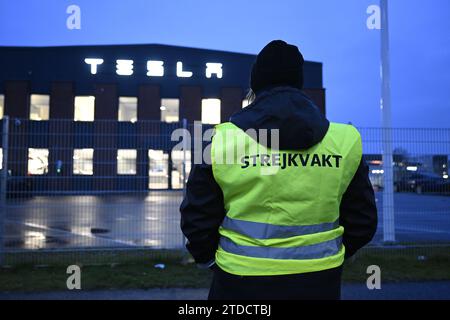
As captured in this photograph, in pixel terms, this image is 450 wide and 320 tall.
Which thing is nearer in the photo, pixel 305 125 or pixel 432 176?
pixel 305 125

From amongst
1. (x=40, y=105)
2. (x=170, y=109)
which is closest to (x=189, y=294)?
(x=170, y=109)

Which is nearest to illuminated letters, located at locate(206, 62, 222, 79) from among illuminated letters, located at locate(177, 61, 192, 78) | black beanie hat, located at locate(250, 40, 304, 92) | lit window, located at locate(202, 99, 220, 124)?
illuminated letters, located at locate(177, 61, 192, 78)

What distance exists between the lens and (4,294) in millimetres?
4664

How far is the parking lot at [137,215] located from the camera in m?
6.66

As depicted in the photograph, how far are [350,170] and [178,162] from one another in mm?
4838

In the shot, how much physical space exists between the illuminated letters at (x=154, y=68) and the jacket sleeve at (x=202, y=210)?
29.2 m

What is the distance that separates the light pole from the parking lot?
0.93 ft

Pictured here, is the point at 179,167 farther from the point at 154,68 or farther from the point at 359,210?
the point at 154,68

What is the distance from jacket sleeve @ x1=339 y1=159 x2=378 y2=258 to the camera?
202 cm

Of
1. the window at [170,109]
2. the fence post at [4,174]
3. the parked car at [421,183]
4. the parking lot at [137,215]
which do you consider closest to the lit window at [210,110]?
the window at [170,109]

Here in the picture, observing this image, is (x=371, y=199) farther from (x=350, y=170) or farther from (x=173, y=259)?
(x=173, y=259)

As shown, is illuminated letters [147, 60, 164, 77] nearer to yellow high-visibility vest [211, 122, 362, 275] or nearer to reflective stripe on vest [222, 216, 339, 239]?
yellow high-visibility vest [211, 122, 362, 275]

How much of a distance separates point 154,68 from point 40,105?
915 centimetres
